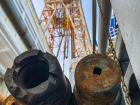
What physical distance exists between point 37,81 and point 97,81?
0.32m

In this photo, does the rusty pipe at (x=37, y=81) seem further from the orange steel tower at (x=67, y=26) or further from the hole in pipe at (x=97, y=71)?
the orange steel tower at (x=67, y=26)

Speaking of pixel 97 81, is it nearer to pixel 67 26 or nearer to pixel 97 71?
pixel 97 71

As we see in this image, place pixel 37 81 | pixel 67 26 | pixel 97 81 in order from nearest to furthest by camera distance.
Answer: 1. pixel 97 81
2. pixel 37 81
3. pixel 67 26

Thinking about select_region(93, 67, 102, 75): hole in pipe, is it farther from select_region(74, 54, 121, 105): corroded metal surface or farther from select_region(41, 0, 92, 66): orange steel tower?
select_region(41, 0, 92, 66): orange steel tower

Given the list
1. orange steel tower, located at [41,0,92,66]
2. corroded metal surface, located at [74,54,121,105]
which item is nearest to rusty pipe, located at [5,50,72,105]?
corroded metal surface, located at [74,54,121,105]

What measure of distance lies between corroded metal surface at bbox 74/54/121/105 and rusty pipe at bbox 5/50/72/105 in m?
0.08

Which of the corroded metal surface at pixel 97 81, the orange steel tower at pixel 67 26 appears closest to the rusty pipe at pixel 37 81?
the corroded metal surface at pixel 97 81

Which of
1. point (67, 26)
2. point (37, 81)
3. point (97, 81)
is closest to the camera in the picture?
point (97, 81)

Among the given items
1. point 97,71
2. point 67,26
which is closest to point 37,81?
point 97,71

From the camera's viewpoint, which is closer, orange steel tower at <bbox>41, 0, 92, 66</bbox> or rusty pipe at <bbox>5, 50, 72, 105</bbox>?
rusty pipe at <bbox>5, 50, 72, 105</bbox>

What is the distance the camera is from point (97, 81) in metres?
1.22

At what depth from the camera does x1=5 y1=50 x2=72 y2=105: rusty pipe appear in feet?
3.83

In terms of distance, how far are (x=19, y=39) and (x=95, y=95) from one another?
5.75 ft

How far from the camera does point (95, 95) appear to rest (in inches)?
Answer: 47.4
